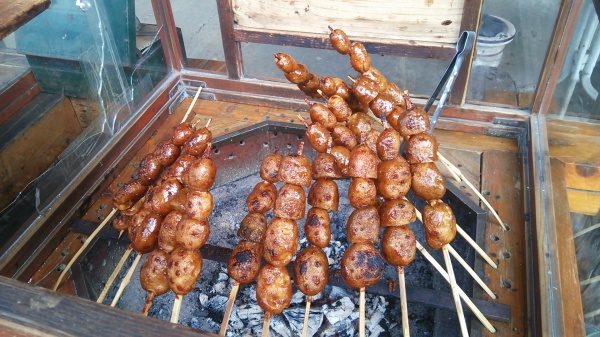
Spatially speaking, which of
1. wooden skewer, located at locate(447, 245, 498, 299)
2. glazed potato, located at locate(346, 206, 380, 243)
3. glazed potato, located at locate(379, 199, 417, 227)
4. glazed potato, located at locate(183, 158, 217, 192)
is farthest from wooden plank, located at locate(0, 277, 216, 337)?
wooden skewer, located at locate(447, 245, 498, 299)

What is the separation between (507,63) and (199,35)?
163 inches

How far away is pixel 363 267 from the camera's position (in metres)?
2.31

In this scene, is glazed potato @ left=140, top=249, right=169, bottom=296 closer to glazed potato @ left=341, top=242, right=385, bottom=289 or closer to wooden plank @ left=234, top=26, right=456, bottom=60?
glazed potato @ left=341, top=242, right=385, bottom=289

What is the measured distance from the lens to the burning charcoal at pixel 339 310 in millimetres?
3006

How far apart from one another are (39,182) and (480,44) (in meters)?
4.25

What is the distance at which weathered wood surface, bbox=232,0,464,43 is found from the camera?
132 inches

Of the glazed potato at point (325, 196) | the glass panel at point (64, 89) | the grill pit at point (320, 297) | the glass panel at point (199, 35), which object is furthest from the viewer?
the glass panel at point (199, 35)

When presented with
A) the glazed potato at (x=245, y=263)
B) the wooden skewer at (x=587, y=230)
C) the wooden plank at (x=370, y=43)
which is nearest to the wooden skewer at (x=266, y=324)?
the glazed potato at (x=245, y=263)

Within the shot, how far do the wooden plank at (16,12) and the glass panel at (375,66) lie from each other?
143 inches

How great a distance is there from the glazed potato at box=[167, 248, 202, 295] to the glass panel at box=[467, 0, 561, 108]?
273 cm

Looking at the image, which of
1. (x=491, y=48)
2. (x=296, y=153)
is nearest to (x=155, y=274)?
(x=296, y=153)

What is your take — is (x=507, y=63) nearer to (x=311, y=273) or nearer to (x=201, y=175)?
(x=311, y=273)

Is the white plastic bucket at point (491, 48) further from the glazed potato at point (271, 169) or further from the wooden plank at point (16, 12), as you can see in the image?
the wooden plank at point (16, 12)

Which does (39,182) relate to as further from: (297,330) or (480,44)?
(480,44)
